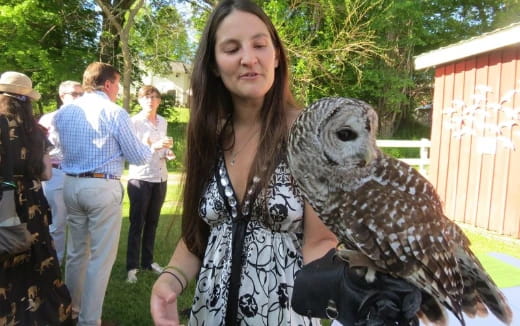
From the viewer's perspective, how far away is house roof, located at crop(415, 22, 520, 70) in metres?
7.93

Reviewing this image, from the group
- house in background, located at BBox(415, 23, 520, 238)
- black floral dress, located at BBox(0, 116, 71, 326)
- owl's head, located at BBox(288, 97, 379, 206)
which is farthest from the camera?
house in background, located at BBox(415, 23, 520, 238)

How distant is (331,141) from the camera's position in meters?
1.83

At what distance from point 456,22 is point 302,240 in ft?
90.8

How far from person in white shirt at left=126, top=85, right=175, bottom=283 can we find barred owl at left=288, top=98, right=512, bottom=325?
3.87 m

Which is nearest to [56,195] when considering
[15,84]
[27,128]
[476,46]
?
[27,128]

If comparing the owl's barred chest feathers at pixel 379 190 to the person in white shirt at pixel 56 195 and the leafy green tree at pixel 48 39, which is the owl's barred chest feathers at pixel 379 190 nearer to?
the person in white shirt at pixel 56 195

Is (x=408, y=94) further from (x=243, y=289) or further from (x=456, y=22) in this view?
(x=243, y=289)

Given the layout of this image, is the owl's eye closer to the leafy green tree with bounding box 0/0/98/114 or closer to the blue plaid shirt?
the blue plaid shirt

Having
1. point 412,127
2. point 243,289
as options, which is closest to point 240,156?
point 243,289

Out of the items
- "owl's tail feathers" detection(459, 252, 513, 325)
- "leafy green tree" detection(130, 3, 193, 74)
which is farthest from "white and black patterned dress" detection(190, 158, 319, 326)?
"leafy green tree" detection(130, 3, 193, 74)

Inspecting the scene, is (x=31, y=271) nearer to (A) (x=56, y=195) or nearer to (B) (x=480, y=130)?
(A) (x=56, y=195)

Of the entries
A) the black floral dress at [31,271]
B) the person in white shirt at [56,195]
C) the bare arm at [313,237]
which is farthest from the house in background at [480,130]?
the black floral dress at [31,271]

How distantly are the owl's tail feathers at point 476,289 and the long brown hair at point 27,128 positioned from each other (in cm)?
339

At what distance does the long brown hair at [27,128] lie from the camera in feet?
12.2
